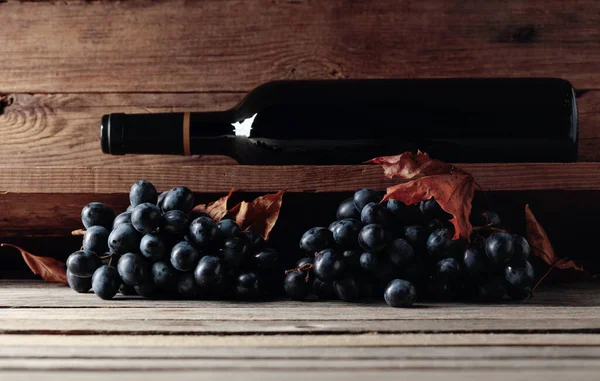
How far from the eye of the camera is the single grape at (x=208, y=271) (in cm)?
78

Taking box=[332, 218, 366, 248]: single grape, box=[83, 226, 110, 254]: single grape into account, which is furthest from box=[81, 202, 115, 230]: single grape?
box=[332, 218, 366, 248]: single grape

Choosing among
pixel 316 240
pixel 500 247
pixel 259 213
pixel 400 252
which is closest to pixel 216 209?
pixel 259 213

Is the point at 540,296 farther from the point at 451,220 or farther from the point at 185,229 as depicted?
the point at 185,229

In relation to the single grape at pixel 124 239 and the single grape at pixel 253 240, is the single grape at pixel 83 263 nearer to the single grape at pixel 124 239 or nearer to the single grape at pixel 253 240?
the single grape at pixel 124 239

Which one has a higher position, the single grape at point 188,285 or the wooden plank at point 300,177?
the wooden plank at point 300,177

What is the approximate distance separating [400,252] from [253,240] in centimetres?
20

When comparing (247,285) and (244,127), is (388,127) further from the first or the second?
(247,285)

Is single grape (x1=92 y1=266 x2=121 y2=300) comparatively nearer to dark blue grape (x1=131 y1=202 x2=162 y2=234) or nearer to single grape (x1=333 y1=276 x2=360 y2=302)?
dark blue grape (x1=131 y1=202 x2=162 y2=234)

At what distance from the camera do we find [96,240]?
85cm

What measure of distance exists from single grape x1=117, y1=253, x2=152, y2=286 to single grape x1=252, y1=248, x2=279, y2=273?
14cm

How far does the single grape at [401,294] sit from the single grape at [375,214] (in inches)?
3.3

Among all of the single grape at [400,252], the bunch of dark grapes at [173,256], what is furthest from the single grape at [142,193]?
the single grape at [400,252]

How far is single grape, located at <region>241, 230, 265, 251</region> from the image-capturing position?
829 mm

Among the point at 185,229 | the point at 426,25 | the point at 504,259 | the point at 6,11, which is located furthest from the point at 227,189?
the point at 6,11
